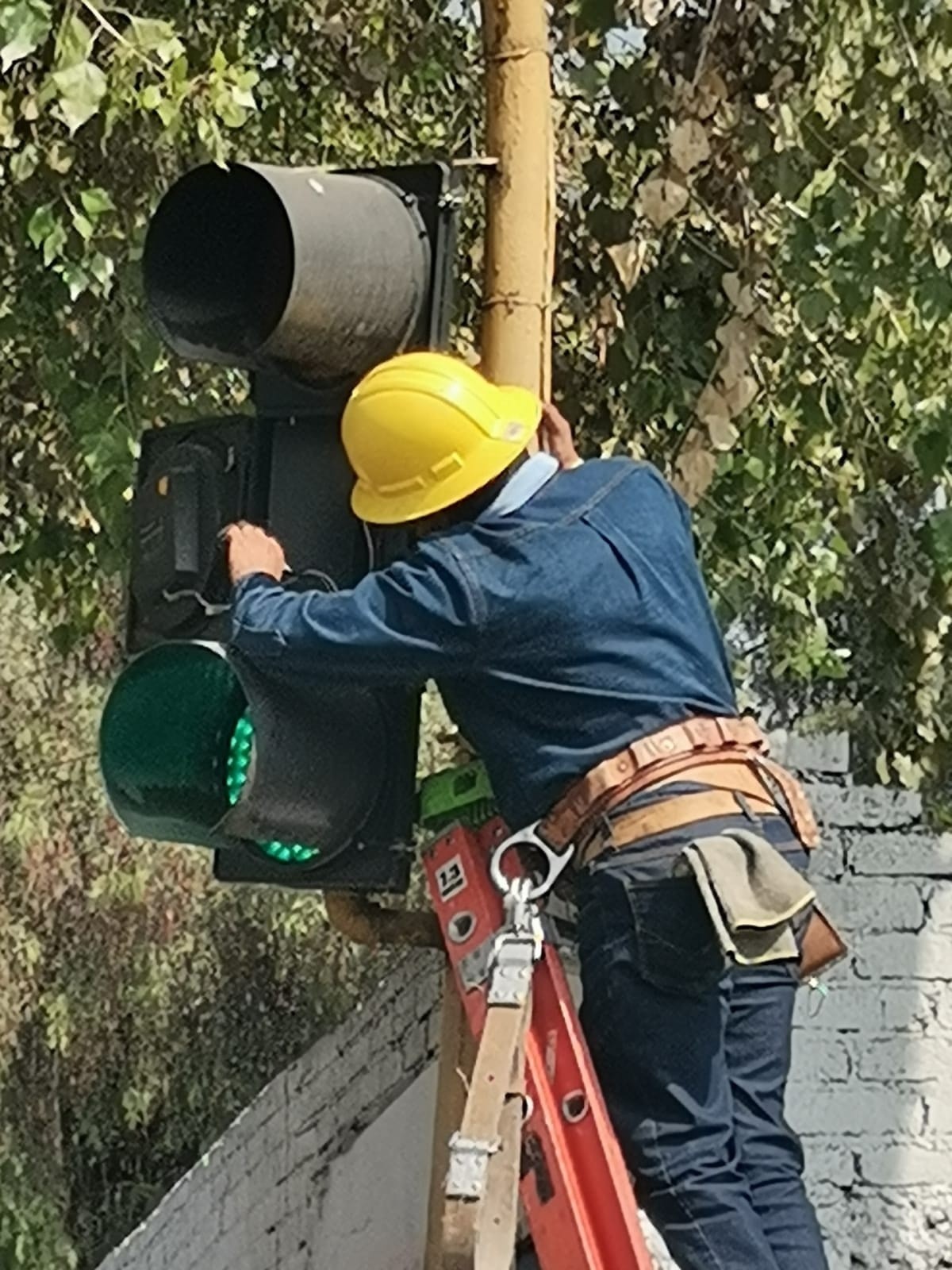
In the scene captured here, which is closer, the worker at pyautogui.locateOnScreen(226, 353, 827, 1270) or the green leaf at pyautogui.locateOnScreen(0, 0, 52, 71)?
the worker at pyautogui.locateOnScreen(226, 353, 827, 1270)

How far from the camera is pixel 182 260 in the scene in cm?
361

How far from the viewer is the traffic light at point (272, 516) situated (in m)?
3.35

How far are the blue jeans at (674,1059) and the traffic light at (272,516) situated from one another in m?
0.35

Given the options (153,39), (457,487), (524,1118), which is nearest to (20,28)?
(153,39)

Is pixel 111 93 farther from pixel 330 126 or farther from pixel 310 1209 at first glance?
pixel 310 1209

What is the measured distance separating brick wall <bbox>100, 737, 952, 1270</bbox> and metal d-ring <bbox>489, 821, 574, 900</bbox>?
1797 mm

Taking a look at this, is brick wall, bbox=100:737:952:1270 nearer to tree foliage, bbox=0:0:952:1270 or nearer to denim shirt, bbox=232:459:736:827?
tree foliage, bbox=0:0:952:1270

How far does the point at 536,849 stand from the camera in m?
3.42

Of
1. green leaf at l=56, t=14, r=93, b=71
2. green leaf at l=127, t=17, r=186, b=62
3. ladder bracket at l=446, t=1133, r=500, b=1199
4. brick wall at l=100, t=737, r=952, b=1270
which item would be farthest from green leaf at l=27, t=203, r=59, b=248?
ladder bracket at l=446, t=1133, r=500, b=1199

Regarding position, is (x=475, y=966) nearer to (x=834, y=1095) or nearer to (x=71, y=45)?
(x=71, y=45)

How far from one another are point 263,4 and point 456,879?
2.60m

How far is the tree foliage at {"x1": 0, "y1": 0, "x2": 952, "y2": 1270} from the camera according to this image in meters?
4.62

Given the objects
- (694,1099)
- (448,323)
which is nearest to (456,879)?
(694,1099)

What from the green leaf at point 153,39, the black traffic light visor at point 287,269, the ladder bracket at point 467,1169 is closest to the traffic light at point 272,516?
the black traffic light visor at point 287,269
